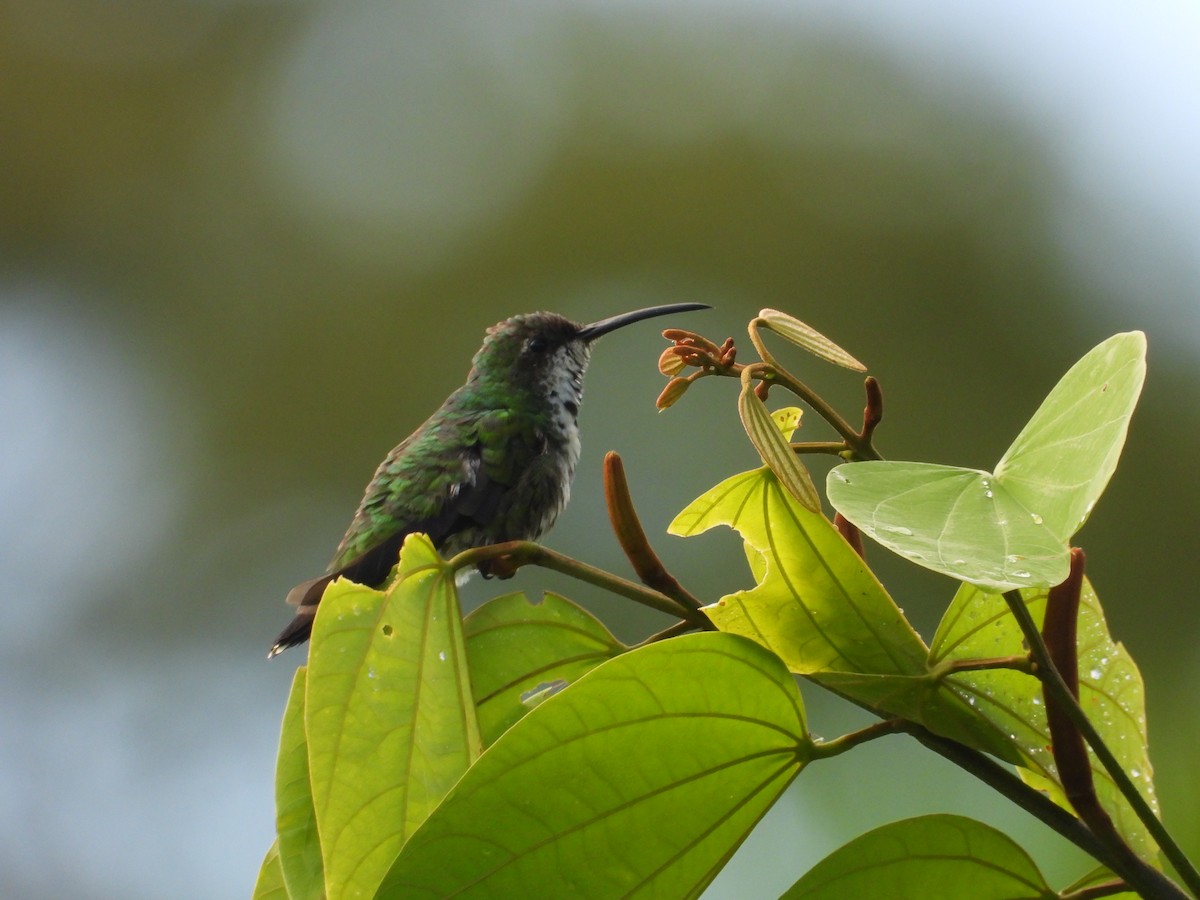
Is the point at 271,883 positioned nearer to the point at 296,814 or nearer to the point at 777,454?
the point at 296,814

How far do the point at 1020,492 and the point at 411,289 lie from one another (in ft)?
26.5

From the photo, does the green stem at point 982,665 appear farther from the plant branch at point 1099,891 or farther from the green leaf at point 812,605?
the plant branch at point 1099,891

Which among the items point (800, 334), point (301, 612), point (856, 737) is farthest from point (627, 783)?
point (301, 612)

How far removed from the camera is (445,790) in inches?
30.9

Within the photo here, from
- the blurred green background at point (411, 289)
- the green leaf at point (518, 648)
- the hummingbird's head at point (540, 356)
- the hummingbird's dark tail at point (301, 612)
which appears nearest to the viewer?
the green leaf at point (518, 648)

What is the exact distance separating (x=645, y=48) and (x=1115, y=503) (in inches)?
235

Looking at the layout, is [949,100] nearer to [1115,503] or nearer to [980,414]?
[980,414]

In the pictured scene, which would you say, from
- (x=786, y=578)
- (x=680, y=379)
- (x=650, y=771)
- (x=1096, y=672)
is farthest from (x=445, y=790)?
(x=1096, y=672)

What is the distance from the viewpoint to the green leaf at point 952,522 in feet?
2.00

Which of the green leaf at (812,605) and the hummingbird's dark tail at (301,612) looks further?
the hummingbird's dark tail at (301,612)

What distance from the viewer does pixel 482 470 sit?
2.38 m

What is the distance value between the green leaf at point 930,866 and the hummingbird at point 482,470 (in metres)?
1.28

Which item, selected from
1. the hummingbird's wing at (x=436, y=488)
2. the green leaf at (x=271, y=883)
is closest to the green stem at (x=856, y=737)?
the green leaf at (x=271, y=883)

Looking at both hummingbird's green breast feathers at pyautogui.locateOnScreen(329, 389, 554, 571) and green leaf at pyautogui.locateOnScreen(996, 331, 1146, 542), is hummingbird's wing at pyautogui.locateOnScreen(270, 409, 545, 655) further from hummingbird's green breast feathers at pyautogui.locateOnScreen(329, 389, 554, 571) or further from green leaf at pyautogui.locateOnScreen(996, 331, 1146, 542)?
green leaf at pyautogui.locateOnScreen(996, 331, 1146, 542)
